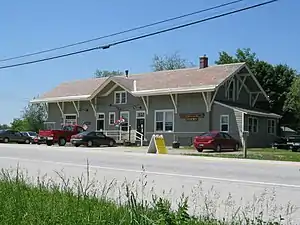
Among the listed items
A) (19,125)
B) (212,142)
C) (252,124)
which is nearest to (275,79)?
(252,124)

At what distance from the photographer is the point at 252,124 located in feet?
145

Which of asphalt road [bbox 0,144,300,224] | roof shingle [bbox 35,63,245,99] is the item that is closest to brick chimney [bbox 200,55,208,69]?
roof shingle [bbox 35,63,245,99]

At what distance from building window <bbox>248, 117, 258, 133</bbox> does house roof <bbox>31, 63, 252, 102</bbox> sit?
14.3ft

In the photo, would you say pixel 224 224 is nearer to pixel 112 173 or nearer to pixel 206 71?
pixel 112 173

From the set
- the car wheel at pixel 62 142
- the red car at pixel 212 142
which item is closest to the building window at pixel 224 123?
the red car at pixel 212 142

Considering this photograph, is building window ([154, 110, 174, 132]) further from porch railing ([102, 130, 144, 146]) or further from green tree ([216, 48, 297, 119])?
green tree ([216, 48, 297, 119])

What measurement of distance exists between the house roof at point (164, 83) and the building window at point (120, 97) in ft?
3.78

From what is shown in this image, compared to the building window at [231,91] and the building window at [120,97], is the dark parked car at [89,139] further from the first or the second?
the building window at [231,91]

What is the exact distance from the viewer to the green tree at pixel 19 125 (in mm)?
84562

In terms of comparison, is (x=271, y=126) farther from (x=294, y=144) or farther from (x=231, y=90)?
(x=294, y=144)

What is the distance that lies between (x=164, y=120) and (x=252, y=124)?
25.7 ft

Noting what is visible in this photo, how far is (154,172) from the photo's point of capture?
54.2 ft

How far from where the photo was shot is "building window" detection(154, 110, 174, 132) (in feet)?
148

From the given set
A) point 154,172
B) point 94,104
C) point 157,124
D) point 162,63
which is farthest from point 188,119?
point 162,63
